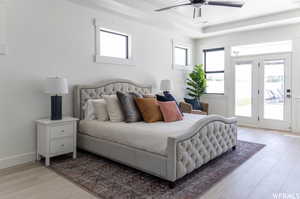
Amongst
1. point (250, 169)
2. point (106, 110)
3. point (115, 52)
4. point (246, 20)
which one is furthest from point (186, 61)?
point (250, 169)

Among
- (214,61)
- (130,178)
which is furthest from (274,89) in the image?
(130,178)

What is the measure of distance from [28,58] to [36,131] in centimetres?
120

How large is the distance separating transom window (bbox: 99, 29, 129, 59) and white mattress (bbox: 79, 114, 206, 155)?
1.71 m

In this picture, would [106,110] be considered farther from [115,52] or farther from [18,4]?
[18,4]

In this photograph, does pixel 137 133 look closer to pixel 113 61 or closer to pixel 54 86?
pixel 54 86

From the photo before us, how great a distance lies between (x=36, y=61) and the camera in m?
3.33

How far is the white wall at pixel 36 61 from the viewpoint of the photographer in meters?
3.06

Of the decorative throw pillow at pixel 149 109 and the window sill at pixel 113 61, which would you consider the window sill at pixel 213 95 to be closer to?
the window sill at pixel 113 61

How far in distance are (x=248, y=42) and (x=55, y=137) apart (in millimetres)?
5701

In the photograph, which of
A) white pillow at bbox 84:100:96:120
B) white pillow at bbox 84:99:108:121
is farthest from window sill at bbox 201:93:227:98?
white pillow at bbox 84:100:96:120

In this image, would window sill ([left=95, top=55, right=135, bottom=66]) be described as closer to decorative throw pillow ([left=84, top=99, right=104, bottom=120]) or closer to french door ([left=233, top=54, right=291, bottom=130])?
decorative throw pillow ([left=84, top=99, right=104, bottom=120])

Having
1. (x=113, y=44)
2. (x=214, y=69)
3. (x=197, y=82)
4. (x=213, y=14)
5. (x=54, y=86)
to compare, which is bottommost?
(x=54, y=86)

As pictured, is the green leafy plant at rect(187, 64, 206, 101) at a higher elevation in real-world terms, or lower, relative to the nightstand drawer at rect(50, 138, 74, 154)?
higher

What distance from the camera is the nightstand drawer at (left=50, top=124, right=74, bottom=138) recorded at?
3105 mm
